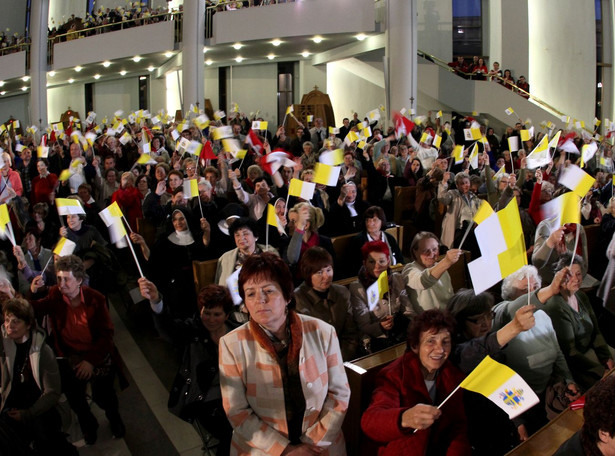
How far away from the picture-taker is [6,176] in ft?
21.6

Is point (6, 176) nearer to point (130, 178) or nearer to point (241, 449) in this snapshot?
point (130, 178)

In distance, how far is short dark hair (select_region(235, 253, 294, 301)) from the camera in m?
2.26

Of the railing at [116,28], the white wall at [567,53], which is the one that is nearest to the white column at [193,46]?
the railing at [116,28]

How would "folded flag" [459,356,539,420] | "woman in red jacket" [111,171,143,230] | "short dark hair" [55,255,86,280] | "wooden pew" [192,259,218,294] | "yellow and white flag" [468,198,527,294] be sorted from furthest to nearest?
"woman in red jacket" [111,171,143,230]
"wooden pew" [192,259,218,294]
"short dark hair" [55,255,86,280]
"yellow and white flag" [468,198,527,294]
"folded flag" [459,356,539,420]

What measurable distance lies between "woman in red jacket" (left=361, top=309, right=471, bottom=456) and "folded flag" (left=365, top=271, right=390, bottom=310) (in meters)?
0.93

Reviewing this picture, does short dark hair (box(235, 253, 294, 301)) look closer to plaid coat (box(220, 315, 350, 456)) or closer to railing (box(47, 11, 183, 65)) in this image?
plaid coat (box(220, 315, 350, 456))

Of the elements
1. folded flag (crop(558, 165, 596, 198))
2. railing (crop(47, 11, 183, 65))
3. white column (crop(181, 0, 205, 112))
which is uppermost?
railing (crop(47, 11, 183, 65))

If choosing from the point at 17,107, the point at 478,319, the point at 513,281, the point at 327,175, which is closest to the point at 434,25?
the point at 327,175

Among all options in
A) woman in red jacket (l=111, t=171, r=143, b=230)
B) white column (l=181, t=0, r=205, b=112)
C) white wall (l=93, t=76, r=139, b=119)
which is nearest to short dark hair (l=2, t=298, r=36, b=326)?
woman in red jacket (l=111, t=171, r=143, b=230)

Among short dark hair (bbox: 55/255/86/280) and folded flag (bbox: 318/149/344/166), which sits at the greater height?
folded flag (bbox: 318/149/344/166)

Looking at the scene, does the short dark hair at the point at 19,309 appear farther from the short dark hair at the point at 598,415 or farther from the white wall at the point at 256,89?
the white wall at the point at 256,89

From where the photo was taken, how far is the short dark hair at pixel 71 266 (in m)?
3.36

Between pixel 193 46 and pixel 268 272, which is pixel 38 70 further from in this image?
pixel 268 272

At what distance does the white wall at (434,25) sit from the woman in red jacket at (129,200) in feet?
43.9
